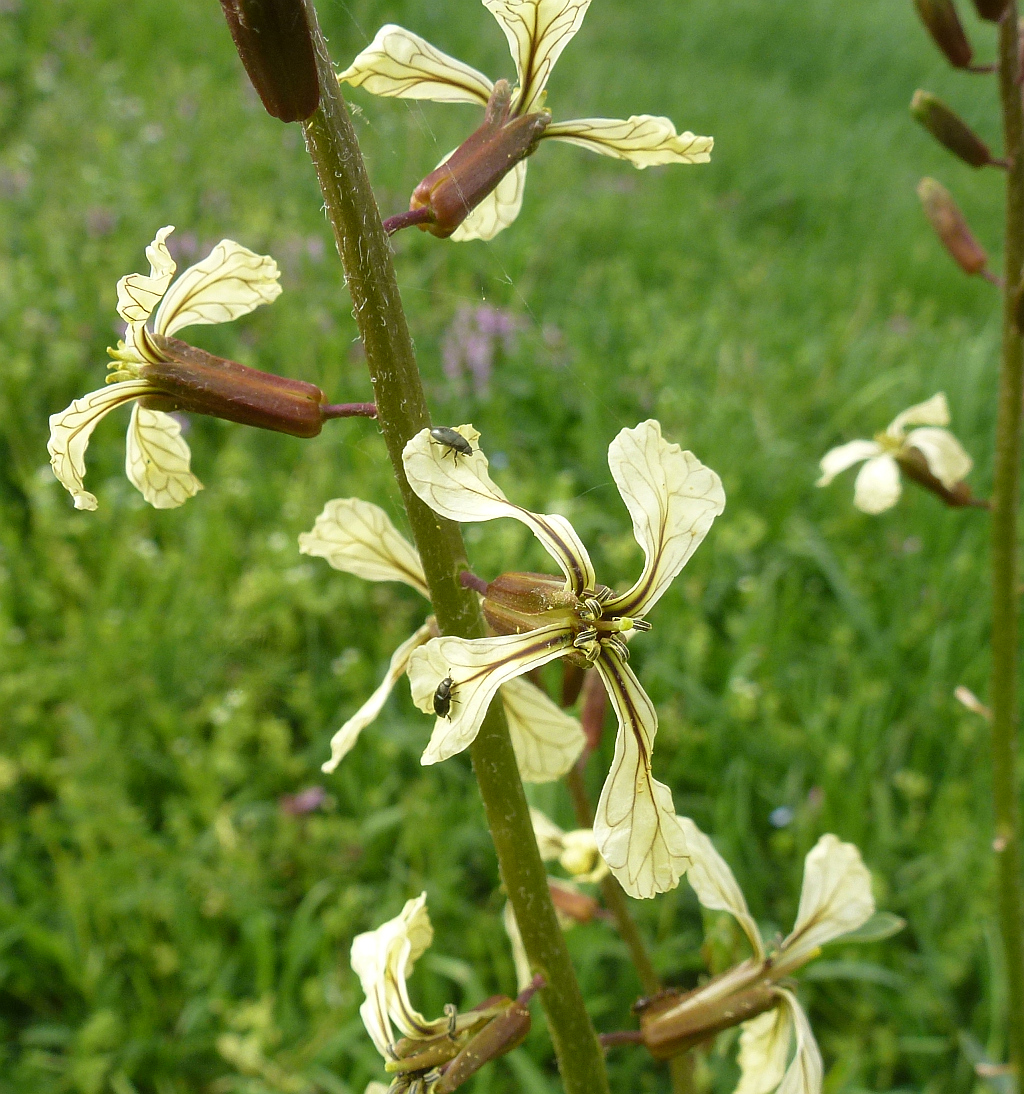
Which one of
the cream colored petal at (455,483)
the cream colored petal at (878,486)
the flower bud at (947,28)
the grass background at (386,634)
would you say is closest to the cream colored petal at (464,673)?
the cream colored petal at (455,483)

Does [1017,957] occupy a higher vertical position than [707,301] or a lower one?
lower

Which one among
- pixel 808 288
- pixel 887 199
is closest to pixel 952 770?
pixel 808 288

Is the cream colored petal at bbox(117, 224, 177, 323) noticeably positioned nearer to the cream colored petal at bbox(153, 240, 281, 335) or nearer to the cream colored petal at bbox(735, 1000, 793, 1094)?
the cream colored petal at bbox(153, 240, 281, 335)

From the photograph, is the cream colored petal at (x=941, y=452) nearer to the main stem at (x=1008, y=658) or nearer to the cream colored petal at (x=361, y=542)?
the main stem at (x=1008, y=658)

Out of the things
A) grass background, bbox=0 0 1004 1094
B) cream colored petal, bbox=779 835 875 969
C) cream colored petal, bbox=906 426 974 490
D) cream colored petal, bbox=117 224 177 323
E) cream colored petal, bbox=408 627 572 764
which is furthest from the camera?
grass background, bbox=0 0 1004 1094

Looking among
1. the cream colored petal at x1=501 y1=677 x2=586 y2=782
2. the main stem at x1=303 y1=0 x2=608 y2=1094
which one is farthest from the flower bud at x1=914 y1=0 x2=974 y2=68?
the cream colored petal at x1=501 y1=677 x2=586 y2=782

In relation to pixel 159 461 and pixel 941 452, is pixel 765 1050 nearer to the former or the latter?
pixel 159 461

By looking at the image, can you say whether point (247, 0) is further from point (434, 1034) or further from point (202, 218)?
point (202, 218)
